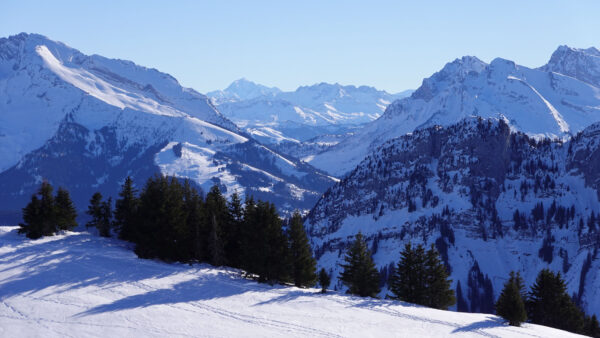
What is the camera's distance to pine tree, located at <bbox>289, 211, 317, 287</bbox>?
78.1 meters

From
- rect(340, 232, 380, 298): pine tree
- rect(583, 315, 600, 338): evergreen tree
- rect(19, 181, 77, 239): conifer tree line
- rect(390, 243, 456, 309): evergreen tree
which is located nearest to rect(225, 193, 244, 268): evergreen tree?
rect(340, 232, 380, 298): pine tree

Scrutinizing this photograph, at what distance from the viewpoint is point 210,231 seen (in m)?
82.0

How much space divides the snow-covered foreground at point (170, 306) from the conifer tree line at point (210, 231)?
297 centimetres

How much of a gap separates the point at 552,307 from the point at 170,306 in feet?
175

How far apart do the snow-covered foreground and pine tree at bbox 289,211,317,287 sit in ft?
15.5

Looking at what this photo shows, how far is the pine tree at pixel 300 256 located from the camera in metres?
78.1

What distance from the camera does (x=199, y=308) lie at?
197 ft

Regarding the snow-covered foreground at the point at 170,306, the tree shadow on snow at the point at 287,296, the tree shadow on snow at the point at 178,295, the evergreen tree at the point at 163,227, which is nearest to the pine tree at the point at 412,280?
the snow-covered foreground at the point at 170,306

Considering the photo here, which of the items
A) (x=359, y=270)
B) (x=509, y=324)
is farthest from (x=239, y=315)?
(x=509, y=324)

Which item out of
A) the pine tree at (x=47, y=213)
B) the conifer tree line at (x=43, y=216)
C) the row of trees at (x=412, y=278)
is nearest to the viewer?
the row of trees at (x=412, y=278)

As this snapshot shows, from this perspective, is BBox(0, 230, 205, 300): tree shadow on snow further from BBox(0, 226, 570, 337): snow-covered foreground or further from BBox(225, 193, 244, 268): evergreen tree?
BBox(225, 193, 244, 268): evergreen tree

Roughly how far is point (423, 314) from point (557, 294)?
29615mm

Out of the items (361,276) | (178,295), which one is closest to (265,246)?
(361,276)

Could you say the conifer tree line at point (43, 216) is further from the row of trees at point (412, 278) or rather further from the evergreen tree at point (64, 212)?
the row of trees at point (412, 278)
